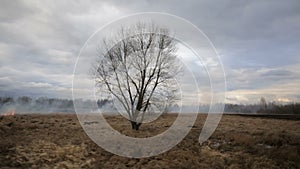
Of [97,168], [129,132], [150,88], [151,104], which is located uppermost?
[150,88]

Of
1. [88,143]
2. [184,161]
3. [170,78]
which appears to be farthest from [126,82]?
[184,161]

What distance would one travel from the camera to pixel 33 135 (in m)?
23.6

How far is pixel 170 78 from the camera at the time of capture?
86.9ft

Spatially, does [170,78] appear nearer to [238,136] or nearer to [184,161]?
[238,136]

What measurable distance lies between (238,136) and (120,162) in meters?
12.4

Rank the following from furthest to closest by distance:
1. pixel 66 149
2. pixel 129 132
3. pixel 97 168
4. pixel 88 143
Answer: pixel 129 132 → pixel 88 143 → pixel 66 149 → pixel 97 168

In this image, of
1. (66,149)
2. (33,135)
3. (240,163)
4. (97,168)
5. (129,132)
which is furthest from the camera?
(129,132)

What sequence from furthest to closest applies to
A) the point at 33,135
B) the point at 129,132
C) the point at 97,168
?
1. the point at 129,132
2. the point at 33,135
3. the point at 97,168

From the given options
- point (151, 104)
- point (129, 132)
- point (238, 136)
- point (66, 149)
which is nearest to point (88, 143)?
point (66, 149)

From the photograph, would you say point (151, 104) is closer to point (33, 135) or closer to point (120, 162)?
point (120, 162)

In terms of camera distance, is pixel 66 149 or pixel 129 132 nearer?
pixel 66 149

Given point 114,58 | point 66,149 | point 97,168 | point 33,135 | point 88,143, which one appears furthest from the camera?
point 114,58

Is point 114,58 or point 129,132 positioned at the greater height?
point 114,58

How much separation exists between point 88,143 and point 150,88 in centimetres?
908
